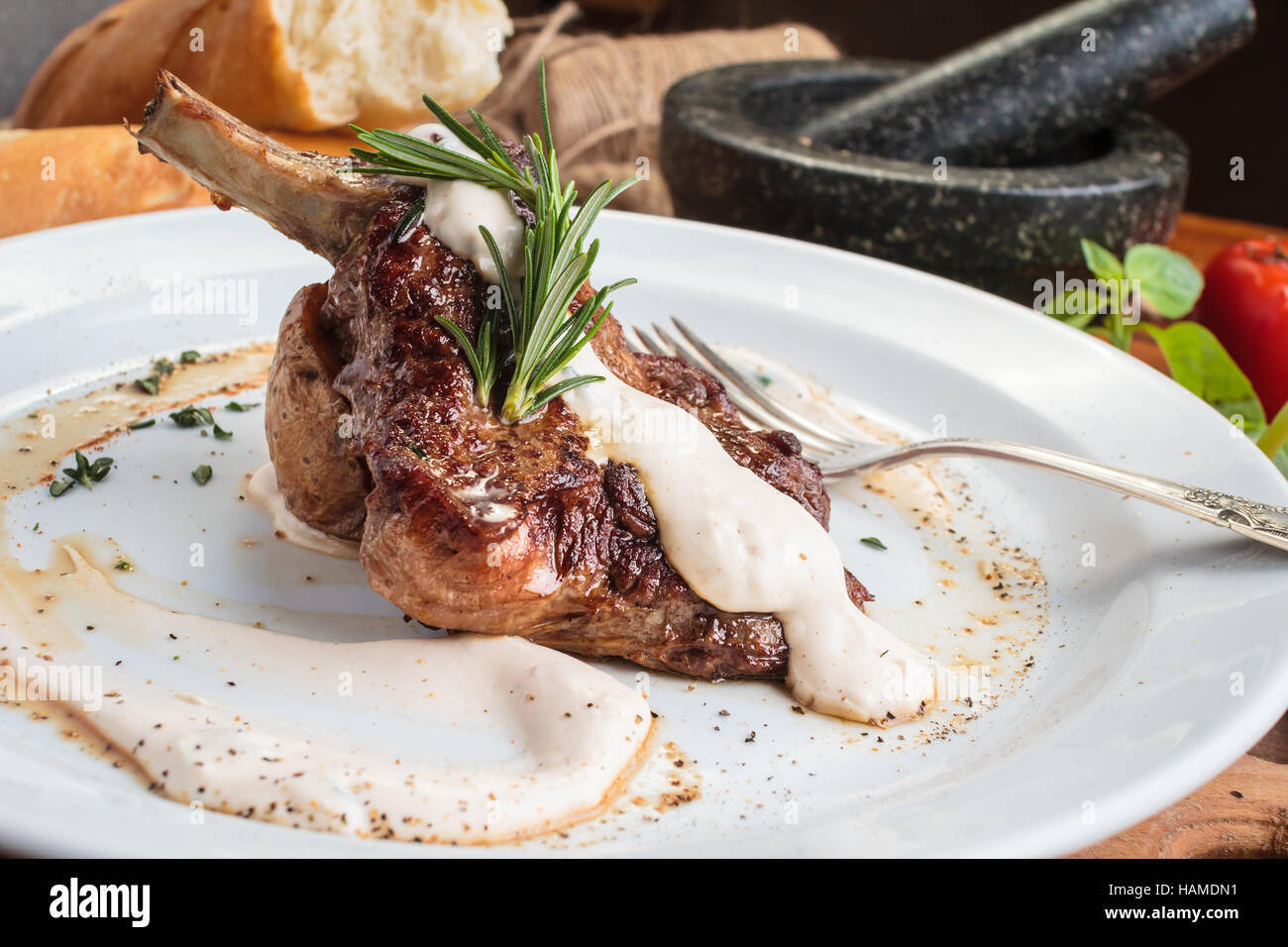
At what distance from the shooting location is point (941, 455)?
2836 mm

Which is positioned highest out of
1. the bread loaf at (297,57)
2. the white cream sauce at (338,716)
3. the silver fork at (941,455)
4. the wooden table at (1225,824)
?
the bread loaf at (297,57)

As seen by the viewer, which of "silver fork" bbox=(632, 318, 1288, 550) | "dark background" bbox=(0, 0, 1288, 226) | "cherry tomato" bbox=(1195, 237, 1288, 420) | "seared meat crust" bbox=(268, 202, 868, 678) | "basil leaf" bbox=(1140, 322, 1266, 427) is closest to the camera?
"seared meat crust" bbox=(268, 202, 868, 678)

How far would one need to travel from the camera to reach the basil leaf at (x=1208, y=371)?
355 centimetres

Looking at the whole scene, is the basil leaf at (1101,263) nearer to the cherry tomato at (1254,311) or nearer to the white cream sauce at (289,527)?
the cherry tomato at (1254,311)

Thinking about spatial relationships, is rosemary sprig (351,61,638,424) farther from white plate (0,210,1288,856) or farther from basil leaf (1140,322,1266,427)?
basil leaf (1140,322,1266,427)

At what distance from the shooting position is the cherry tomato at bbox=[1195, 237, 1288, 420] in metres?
4.05

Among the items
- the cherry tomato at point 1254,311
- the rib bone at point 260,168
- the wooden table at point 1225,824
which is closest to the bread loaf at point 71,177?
the rib bone at point 260,168

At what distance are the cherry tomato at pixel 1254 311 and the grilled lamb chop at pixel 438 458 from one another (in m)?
2.40

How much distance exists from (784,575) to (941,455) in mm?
805

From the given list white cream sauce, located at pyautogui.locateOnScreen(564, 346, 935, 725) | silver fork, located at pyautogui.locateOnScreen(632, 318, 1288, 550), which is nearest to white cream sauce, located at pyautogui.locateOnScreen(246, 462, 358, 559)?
white cream sauce, located at pyautogui.locateOnScreen(564, 346, 935, 725)

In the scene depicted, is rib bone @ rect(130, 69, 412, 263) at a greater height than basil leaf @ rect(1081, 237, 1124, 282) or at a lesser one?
greater

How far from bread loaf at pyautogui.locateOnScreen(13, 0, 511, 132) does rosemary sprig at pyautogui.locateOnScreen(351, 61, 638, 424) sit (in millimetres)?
2036

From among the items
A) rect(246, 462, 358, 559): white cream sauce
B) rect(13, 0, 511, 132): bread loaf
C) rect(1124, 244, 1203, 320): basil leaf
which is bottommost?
rect(246, 462, 358, 559): white cream sauce
